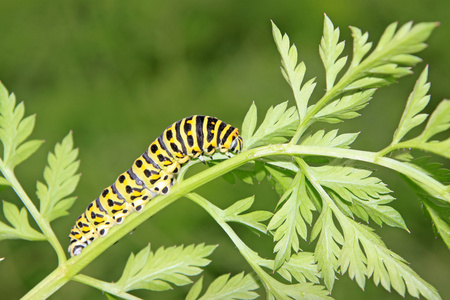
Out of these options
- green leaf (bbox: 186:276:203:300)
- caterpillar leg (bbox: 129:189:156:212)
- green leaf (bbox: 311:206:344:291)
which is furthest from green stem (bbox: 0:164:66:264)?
green leaf (bbox: 311:206:344:291)

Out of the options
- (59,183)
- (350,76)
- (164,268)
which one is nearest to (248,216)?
(164,268)

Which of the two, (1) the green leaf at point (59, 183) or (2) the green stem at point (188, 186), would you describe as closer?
(2) the green stem at point (188, 186)

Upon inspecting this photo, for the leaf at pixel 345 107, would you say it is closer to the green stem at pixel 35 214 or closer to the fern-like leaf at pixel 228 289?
the fern-like leaf at pixel 228 289

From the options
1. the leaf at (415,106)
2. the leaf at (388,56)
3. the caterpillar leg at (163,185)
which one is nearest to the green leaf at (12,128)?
the caterpillar leg at (163,185)

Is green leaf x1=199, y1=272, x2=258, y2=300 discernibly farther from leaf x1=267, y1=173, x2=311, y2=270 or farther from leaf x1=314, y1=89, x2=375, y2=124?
leaf x1=314, y1=89, x2=375, y2=124

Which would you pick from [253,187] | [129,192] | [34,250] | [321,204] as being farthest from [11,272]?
[321,204]
